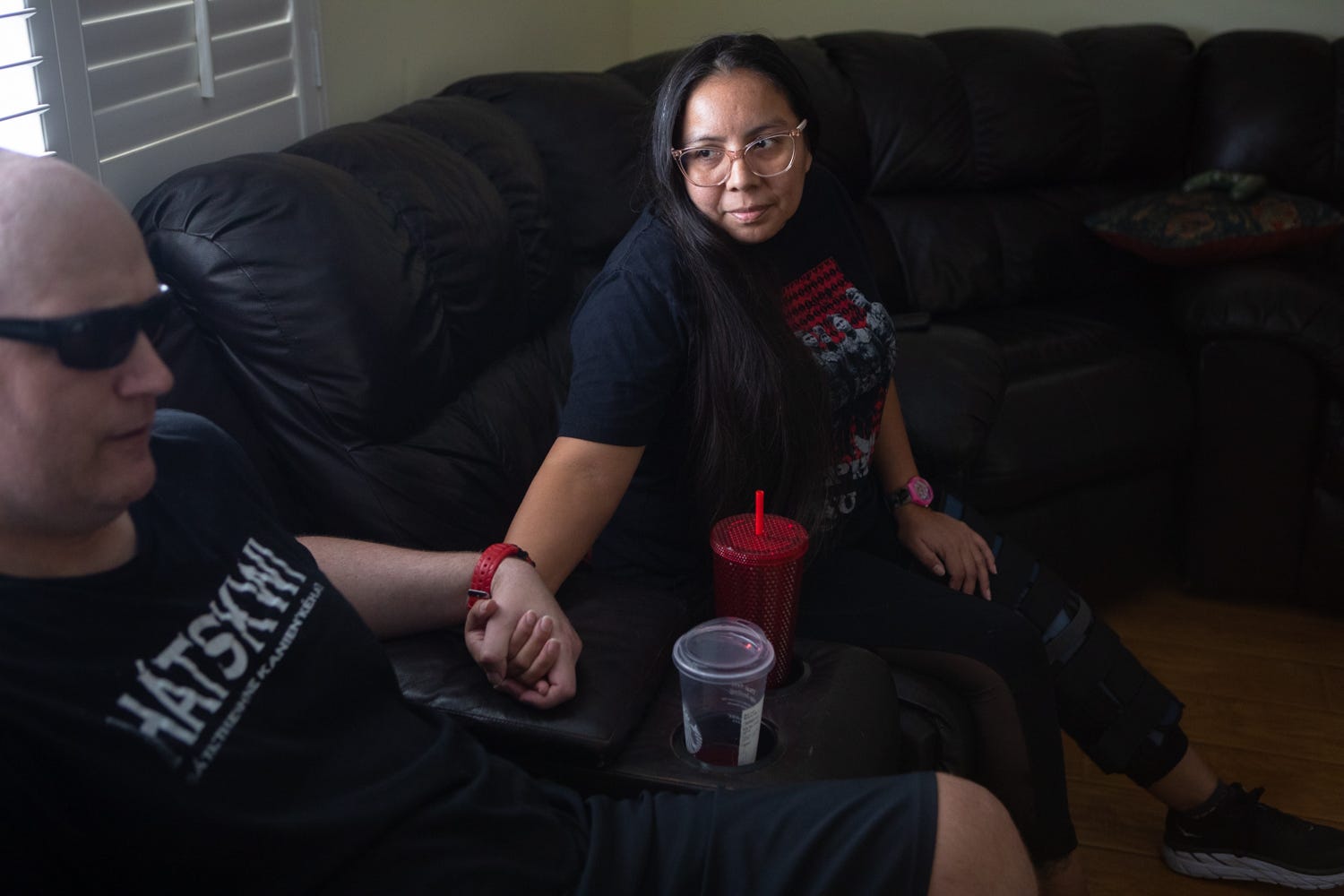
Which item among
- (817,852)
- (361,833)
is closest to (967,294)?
(817,852)

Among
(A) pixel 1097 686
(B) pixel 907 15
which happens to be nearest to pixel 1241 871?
(A) pixel 1097 686

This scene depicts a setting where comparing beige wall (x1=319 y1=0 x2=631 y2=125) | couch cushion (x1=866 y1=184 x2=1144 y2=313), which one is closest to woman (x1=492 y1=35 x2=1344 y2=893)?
beige wall (x1=319 y1=0 x2=631 y2=125)

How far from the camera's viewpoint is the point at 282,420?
1.45 metres

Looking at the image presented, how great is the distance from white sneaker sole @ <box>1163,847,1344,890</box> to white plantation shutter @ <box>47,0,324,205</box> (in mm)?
1732

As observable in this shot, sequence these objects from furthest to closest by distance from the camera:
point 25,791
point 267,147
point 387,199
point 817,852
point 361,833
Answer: point 267,147 < point 387,199 < point 817,852 < point 361,833 < point 25,791

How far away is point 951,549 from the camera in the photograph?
5.78 ft

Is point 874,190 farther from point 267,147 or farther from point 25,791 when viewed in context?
point 25,791

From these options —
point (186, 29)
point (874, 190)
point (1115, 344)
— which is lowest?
point (1115, 344)

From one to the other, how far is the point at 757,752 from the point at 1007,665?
0.48 meters

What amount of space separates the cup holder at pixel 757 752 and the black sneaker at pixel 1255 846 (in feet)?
2.95

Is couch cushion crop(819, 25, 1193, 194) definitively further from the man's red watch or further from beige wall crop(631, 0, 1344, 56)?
the man's red watch

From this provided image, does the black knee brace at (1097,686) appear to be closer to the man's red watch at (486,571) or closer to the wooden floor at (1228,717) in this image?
the wooden floor at (1228,717)

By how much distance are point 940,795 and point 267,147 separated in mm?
1381

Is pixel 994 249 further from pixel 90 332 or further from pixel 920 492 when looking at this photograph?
pixel 90 332
